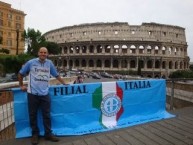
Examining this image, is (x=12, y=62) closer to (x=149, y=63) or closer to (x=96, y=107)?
(x=96, y=107)

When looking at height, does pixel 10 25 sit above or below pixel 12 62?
above

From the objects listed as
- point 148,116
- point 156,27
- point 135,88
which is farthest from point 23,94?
point 156,27

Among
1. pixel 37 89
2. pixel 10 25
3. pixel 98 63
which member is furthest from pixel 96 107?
pixel 98 63

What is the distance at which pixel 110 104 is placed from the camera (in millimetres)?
6820

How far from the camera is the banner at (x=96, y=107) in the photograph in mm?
5891

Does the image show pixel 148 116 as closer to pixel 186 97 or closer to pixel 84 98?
pixel 84 98

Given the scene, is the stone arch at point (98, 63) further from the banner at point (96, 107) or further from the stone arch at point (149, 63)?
the banner at point (96, 107)

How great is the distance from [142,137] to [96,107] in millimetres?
1410

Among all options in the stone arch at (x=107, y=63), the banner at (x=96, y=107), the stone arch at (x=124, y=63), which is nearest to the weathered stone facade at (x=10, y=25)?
the stone arch at (x=107, y=63)

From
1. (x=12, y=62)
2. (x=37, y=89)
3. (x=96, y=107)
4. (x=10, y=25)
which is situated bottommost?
(x=96, y=107)

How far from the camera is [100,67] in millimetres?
82938

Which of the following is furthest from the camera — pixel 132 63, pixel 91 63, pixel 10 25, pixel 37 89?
pixel 91 63

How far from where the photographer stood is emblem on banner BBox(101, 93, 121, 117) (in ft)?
22.0

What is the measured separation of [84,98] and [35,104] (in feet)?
4.22
